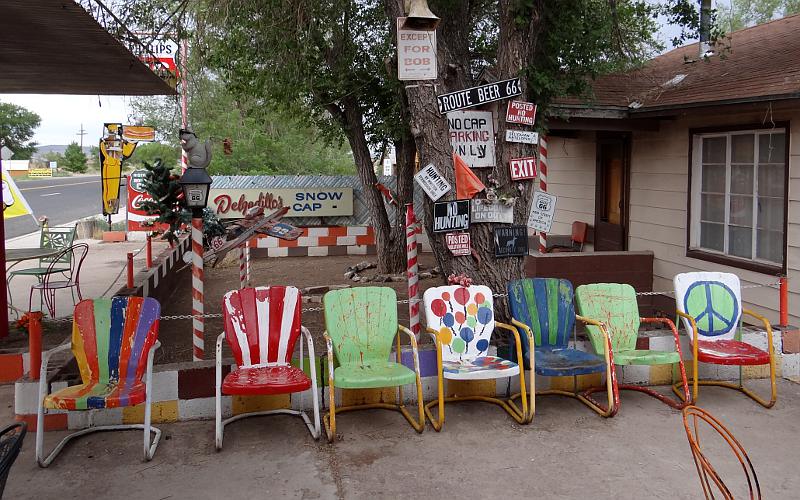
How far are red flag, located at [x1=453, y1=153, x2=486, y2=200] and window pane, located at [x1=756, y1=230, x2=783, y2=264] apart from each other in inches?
137

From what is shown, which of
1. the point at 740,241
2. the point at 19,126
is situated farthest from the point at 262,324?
the point at 19,126

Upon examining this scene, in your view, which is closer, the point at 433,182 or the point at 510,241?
the point at 433,182

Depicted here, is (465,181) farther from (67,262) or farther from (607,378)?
(67,262)

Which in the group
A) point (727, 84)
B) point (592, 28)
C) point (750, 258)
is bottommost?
point (750, 258)

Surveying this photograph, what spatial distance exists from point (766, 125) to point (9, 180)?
1016 cm

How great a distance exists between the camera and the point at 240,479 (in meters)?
4.26

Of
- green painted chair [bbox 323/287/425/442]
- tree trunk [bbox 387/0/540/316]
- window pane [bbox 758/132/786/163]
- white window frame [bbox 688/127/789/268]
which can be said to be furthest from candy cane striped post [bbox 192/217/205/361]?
window pane [bbox 758/132/786/163]

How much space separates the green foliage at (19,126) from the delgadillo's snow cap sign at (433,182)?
242ft

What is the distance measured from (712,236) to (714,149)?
1005mm

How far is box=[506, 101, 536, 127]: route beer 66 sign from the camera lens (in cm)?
605

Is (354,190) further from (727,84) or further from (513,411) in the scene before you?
(513,411)

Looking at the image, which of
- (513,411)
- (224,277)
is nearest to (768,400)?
(513,411)

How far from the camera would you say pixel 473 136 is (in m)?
6.11

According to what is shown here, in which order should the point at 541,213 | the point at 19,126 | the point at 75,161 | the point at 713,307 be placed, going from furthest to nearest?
the point at 75,161 → the point at 19,126 → the point at 541,213 → the point at 713,307
